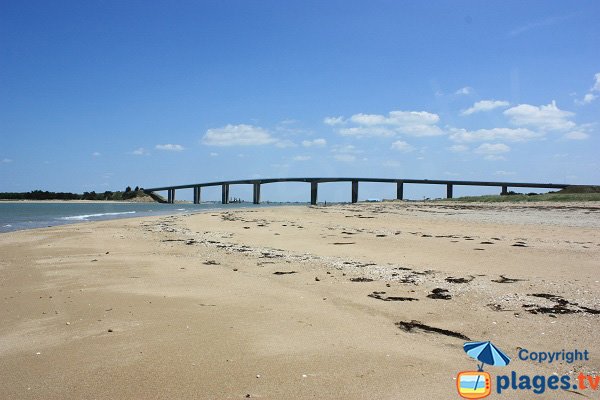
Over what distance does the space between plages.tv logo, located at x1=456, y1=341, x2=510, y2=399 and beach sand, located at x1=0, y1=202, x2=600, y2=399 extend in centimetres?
7

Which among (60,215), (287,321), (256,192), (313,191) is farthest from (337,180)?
(287,321)

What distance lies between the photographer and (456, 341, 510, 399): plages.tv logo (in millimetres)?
3119

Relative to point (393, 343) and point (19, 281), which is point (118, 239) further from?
point (393, 343)

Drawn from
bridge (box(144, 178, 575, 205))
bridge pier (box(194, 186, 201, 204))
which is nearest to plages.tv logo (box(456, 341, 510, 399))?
bridge (box(144, 178, 575, 205))

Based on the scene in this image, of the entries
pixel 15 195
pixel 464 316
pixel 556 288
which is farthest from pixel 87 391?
pixel 15 195

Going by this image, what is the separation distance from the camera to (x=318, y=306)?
5477 mm

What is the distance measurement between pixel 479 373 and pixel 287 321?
2.15 m

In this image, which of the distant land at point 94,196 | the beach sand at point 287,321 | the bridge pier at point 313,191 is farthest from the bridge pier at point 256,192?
the beach sand at point 287,321

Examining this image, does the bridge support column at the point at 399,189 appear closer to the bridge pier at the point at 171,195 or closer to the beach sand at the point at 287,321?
the bridge pier at the point at 171,195

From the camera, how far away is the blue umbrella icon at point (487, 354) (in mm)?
3504

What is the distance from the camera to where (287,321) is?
4.80 m

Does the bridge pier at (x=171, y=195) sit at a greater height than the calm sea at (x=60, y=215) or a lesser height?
greater

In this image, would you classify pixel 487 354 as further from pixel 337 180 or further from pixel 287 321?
pixel 337 180

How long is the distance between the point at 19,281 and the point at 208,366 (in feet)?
19.0
